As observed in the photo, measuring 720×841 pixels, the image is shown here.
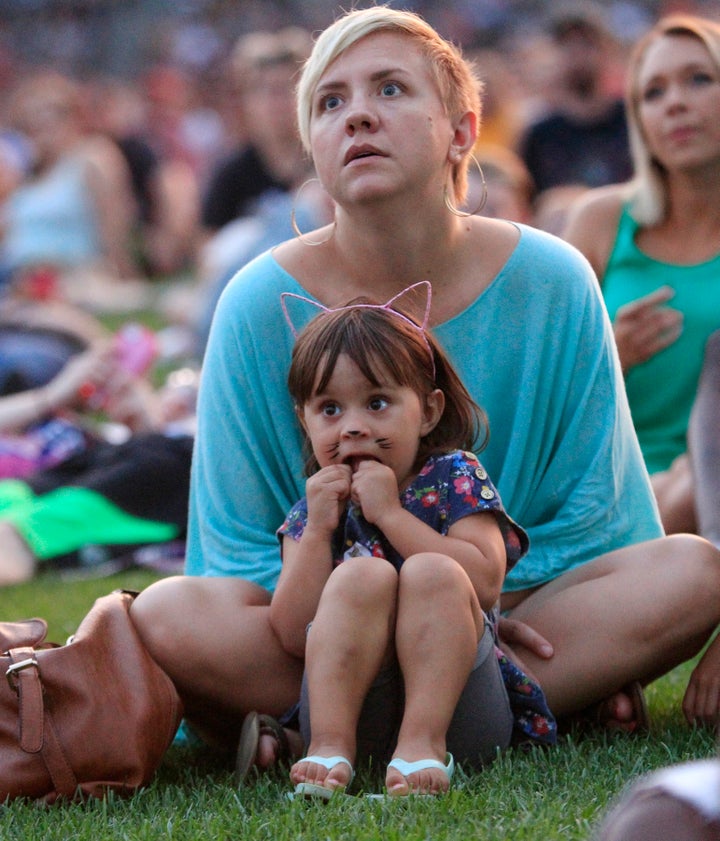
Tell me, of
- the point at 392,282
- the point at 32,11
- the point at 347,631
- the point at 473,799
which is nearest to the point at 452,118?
the point at 392,282

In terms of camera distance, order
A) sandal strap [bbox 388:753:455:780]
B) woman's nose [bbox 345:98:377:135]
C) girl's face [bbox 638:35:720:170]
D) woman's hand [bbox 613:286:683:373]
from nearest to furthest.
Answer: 1. sandal strap [bbox 388:753:455:780]
2. woman's nose [bbox 345:98:377:135]
3. woman's hand [bbox 613:286:683:373]
4. girl's face [bbox 638:35:720:170]

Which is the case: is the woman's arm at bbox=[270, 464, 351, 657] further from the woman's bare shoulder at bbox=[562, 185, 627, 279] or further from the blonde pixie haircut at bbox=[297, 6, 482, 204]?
the woman's bare shoulder at bbox=[562, 185, 627, 279]

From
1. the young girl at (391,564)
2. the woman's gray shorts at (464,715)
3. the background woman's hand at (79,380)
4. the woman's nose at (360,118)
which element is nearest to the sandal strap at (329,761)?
the young girl at (391,564)

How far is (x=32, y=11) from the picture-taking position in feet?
65.0

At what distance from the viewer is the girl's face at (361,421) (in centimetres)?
283

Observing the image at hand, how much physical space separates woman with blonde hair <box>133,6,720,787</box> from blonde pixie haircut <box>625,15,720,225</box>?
153 cm

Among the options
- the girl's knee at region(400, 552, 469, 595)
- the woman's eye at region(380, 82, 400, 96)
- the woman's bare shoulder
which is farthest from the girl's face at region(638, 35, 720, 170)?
the girl's knee at region(400, 552, 469, 595)

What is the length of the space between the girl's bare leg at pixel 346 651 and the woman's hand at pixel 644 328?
6.84ft

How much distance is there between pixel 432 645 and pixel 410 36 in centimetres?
130

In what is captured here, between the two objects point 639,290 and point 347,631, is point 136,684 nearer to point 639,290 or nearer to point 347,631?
point 347,631

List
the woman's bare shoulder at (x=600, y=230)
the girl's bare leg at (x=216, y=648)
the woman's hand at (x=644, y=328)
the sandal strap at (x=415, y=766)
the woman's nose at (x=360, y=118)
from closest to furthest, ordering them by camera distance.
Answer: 1. the sandal strap at (x=415, y=766)
2. the girl's bare leg at (x=216, y=648)
3. the woman's nose at (x=360, y=118)
4. the woman's hand at (x=644, y=328)
5. the woman's bare shoulder at (x=600, y=230)

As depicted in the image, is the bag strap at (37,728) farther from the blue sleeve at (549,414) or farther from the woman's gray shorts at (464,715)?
the blue sleeve at (549,414)

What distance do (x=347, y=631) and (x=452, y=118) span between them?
1192 mm

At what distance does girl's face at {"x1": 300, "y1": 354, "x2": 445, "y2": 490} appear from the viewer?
2.83 meters
